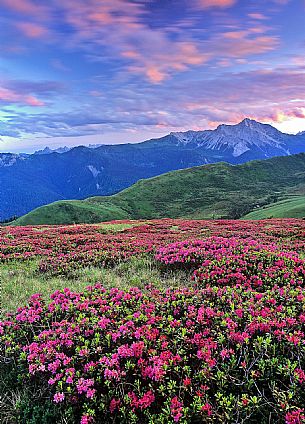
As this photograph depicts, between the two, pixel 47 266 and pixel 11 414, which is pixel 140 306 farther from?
pixel 47 266

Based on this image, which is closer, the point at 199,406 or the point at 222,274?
the point at 199,406

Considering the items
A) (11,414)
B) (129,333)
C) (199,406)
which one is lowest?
(11,414)

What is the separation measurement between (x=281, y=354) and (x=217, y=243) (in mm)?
10415

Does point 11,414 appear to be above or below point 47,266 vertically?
below

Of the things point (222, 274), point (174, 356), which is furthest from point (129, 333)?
point (222, 274)

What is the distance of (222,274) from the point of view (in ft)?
38.3

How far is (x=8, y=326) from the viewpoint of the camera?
8.62 metres

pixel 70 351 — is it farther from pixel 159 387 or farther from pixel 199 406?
pixel 199 406

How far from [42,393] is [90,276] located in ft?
24.7

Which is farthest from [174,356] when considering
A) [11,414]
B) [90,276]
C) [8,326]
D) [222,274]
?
[90,276]

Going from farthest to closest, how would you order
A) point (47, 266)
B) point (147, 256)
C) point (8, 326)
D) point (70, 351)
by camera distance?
point (147, 256)
point (47, 266)
point (8, 326)
point (70, 351)

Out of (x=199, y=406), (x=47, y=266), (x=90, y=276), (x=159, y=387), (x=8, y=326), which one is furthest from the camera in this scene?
(x=47, y=266)

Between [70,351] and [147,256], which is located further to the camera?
[147,256]

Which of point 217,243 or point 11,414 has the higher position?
point 217,243
